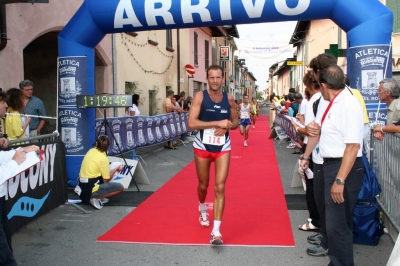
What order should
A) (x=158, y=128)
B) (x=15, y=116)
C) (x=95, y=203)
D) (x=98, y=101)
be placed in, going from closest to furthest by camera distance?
1. (x=95, y=203)
2. (x=15, y=116)
3. (x=98, y=101)
4. (x=158, y=128)

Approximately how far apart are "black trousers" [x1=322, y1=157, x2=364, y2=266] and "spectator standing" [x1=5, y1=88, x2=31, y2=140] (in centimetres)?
528

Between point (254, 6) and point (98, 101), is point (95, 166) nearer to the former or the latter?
point (98, 101)

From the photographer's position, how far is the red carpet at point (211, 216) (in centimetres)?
512

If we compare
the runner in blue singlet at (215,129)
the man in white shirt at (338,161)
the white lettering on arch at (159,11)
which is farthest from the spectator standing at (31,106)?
the man in white shirt at (338,161)

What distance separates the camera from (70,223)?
5.90 m

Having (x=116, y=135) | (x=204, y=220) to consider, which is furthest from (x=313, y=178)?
(x=116, y=135)

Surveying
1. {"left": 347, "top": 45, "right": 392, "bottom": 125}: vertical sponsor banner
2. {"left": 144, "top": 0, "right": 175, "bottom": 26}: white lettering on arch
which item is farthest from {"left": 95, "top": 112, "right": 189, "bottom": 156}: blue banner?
{"left": 347, "top": 45, "right": 392, "bottom": 125}: vertical sponsor banner

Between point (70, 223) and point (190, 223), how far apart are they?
5.38 ft

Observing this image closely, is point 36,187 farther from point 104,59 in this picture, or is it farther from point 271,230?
point 104,59

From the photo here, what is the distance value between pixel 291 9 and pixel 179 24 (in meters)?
1.98

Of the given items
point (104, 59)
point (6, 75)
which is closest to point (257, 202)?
point (6, 75)

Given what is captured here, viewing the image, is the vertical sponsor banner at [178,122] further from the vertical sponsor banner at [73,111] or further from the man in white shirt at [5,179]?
the man in white shirt at [5,179]

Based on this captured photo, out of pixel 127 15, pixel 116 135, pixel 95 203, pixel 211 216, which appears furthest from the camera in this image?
pixel 116 135

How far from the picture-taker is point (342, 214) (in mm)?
3619
